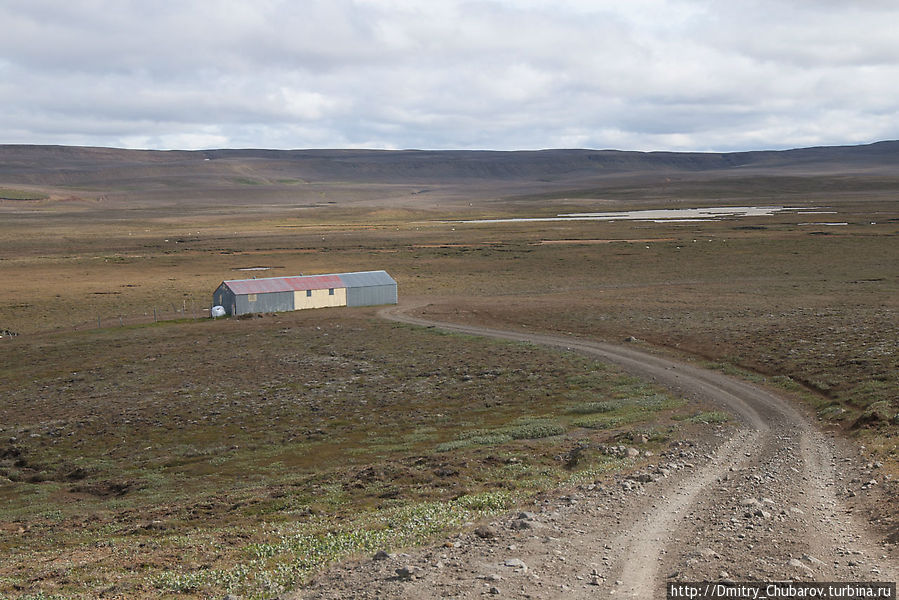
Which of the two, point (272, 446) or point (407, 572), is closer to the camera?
point (407, 572)

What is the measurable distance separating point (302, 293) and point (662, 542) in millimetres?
58856

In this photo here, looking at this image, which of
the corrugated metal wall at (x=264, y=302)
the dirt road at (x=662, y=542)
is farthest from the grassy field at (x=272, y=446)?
the corrugated metal wall at (x=264, y=302)

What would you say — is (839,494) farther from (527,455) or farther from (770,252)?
(770,252)

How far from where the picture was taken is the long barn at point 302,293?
224ft

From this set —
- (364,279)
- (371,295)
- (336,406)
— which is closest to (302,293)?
(364,279)

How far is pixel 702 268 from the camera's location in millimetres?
96312

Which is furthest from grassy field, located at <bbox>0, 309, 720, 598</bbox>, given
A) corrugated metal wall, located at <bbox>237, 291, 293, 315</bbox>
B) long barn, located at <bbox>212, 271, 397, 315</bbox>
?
long barn, located at <bbox>212, 271, 397, 315</bbox>

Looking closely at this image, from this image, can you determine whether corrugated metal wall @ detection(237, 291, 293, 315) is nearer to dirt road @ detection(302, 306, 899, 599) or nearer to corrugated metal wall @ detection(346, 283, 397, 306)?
corrugated metal wall @ detection(346, 283, 397, 306)

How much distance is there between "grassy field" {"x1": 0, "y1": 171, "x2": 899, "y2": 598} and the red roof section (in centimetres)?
384

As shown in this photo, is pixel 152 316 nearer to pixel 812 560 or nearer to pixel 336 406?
pixel 336 406

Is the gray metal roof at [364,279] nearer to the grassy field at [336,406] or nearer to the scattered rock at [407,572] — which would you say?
the grassy field at [336,406]

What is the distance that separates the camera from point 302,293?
7138cm

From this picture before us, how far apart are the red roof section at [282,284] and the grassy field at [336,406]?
384cm

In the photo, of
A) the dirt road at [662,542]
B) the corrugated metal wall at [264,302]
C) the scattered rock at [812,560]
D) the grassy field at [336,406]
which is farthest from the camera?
the corrugated metal wall at [264,302]
